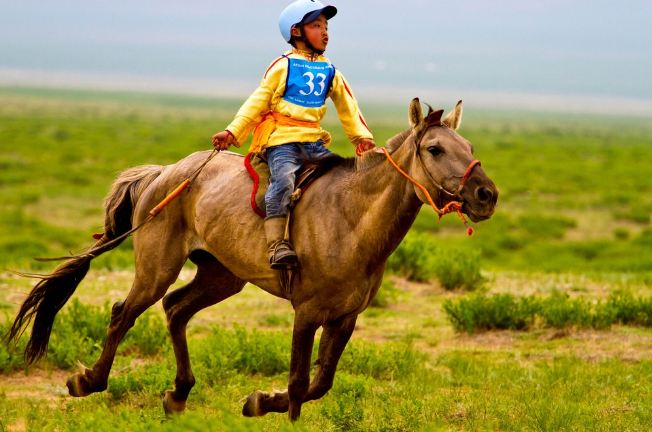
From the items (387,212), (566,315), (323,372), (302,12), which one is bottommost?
(566,315)

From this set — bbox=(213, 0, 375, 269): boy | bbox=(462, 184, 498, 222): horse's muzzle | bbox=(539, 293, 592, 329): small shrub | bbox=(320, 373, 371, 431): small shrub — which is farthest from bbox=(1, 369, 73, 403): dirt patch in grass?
bbox=(539, 293, 592, 329): small shrub

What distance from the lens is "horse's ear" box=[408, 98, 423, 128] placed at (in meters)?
5.79

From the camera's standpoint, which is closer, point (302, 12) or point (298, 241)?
point (298, 241)

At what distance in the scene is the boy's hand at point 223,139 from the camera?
6.21m

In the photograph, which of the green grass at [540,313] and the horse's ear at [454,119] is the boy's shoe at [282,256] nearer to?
the horse's ear at [454,119]

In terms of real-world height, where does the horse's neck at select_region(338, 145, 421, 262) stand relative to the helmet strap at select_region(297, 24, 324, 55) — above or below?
below

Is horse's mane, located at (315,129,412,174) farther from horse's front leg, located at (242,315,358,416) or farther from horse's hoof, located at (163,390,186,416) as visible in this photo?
horse's hoof, located at (163,390,186,416)

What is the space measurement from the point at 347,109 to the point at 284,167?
61 cm

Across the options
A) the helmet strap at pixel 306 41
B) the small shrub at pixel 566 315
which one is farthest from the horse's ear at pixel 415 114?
the small shrub at pixel 566 315

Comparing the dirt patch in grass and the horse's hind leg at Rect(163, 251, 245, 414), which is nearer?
the horse's hind leg at Rect(163, 251, 245, 414)

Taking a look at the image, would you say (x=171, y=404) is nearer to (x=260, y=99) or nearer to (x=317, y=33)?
(x=260, y=99)

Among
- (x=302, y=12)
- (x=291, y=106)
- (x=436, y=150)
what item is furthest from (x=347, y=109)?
(x=436, y=150)

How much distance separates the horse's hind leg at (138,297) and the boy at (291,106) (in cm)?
106

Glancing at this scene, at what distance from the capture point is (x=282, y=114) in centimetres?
638
